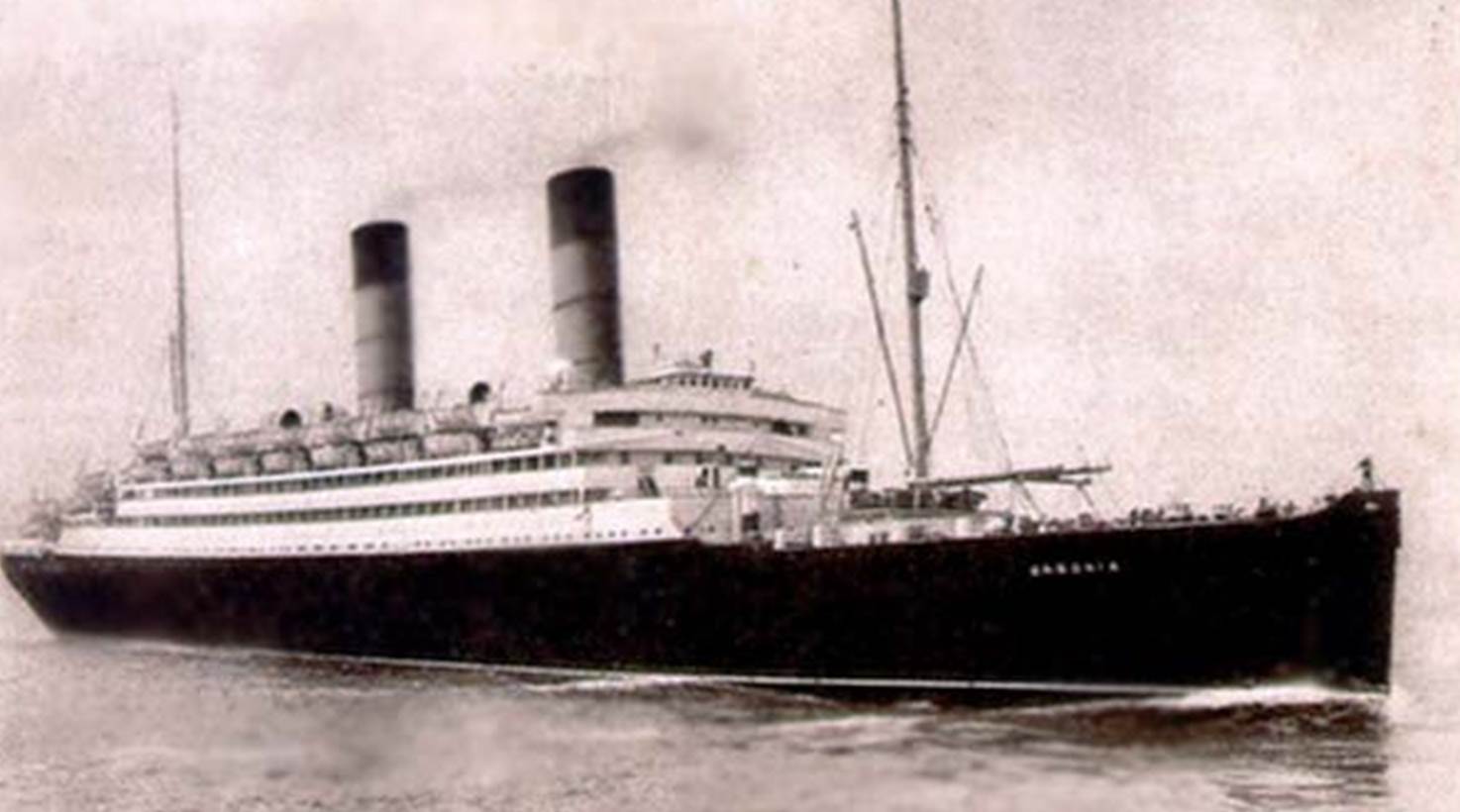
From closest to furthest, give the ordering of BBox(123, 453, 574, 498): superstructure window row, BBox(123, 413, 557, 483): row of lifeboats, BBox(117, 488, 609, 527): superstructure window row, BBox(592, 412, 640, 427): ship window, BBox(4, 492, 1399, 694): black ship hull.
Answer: BBox(4, 492, 1399, 694): black ship hull
BBox(117, 488, 609, 527): superstructure window row
BBox(592, 412, 640, 427): ship window
BBox(123, 453, 574, 498): superstructure window row
BBox(123, 413, 557, 483): row of lifeboats

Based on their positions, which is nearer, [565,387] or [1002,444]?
[1002,444]

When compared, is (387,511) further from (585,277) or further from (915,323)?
(915,323)

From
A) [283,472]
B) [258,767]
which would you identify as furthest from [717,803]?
[283,472]

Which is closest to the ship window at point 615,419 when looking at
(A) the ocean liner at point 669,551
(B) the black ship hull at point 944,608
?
(A) the ocean liner at point 669,551

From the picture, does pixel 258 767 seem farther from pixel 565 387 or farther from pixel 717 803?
pixel 565 387

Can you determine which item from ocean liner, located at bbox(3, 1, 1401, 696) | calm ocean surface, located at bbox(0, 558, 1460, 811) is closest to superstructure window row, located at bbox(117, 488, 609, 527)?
ocean liner, located at bbox(3, 1, 1401, 696)

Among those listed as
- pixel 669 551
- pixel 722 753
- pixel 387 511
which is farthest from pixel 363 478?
pixel 722 753

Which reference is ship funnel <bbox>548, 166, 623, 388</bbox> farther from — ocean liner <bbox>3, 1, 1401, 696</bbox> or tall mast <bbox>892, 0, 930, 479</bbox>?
tall mast <bbox>892, 0, 930, 479</bbox>
